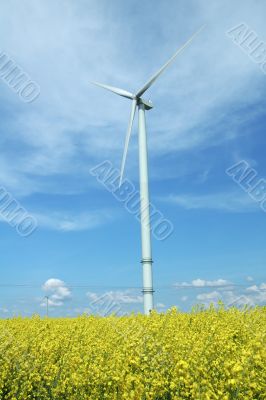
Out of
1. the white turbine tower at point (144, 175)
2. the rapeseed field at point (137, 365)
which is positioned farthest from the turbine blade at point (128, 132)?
the rapeseed field at point (137, 365)

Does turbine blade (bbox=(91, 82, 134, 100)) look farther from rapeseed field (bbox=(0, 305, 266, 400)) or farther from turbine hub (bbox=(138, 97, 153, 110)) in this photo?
rapeseed field (bbox=(0, 305, 266, 400))

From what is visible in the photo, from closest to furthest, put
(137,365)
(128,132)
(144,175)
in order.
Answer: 1. (137,365)
2. (144,175)
3. (128,132)

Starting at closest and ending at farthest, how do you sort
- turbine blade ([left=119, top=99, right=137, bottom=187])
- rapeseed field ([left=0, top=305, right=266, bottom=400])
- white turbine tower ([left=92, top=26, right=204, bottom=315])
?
rapeseed field ([left=0, top=305, right=266, bottom=400]) < white turbine tower ([left=92, top=26, right=204, bottom=315]) < turbine blade ([left=119, top=99, right=137, bottom=187])

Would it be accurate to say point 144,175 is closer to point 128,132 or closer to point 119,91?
point 128,132

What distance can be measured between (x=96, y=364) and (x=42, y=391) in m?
2.01

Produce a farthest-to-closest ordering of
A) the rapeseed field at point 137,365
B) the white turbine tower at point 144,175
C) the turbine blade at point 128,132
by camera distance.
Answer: the turbine blade at point 128,132 → the white turbine tower at point 144,175 → the rapeseed field at point 137,365

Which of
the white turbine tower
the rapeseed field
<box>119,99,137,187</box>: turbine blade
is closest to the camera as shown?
the rapeseed field

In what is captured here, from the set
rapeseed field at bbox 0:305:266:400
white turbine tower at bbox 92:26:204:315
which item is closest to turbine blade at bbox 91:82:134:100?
white turbine tower at bbox 92:26:204:315

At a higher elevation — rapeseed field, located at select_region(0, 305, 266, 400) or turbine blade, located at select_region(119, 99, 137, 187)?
turbine blade, located at select_region(119, 99, 137, 187)

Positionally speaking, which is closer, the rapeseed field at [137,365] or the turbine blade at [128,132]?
the rapeseed field at [137,365]

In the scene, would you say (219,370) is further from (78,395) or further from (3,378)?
(3,378)

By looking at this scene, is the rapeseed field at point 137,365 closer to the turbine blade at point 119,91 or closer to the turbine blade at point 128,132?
the turbine blade at point 128,132

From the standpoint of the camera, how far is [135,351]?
10.2 metres

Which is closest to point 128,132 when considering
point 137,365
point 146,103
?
point 146,103
